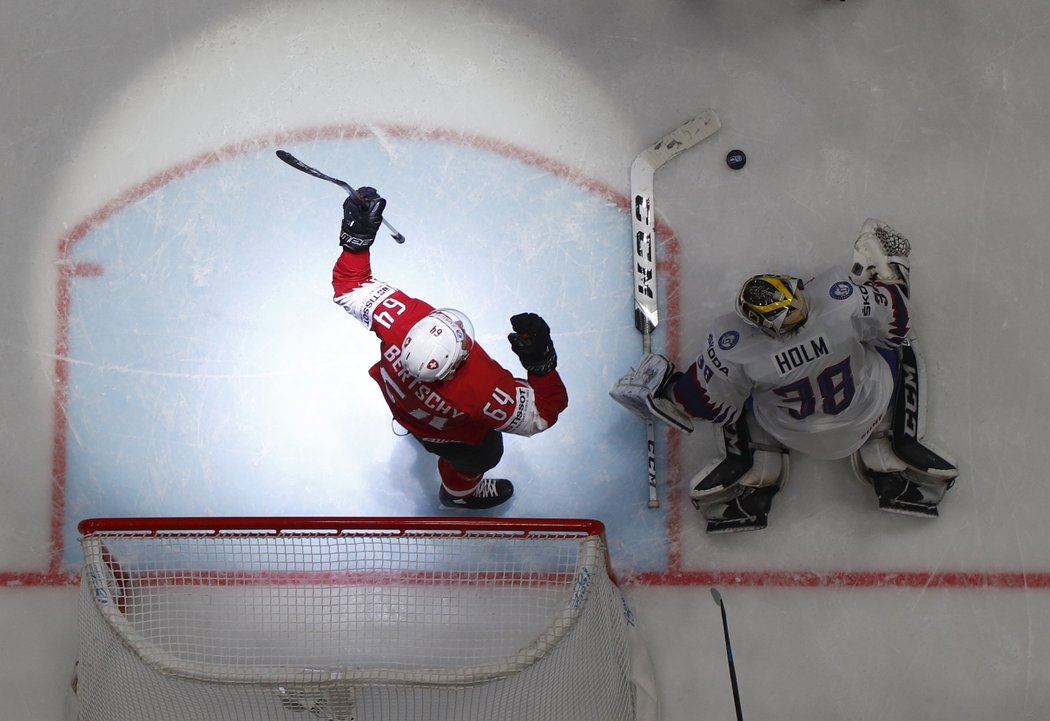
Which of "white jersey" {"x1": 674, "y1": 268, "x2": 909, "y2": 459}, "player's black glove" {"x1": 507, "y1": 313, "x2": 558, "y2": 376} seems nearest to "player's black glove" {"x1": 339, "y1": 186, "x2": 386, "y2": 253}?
"player's black glove" {"x1": 507, "y1": 313, "x2": 558, "y2": 376}

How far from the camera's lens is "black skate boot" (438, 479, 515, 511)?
4.03 meters

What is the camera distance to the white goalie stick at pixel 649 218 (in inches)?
162

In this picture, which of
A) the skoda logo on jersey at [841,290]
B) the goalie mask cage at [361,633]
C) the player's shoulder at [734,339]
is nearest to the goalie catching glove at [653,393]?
the player's shoulder at [734,339]

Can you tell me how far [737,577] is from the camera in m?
4.09

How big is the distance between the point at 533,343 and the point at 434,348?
0.37 m

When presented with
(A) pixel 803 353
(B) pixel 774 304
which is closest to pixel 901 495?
(A) pixel 803 353

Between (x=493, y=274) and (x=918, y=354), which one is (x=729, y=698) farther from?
(x=493, y=274)

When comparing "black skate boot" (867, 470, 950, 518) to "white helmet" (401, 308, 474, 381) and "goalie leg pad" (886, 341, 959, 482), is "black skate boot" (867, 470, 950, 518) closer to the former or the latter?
"goalie leg pad" (886, 341, 959, 482)

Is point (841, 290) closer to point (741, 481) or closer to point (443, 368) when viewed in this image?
point (741, 481)

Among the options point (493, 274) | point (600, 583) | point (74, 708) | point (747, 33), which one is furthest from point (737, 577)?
point (74, 708)

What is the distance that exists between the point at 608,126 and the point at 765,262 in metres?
0.84

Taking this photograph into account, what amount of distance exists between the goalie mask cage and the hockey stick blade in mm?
1018

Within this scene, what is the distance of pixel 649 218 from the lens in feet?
13.7

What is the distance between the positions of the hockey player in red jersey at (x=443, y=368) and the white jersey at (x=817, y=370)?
21.4 inches
